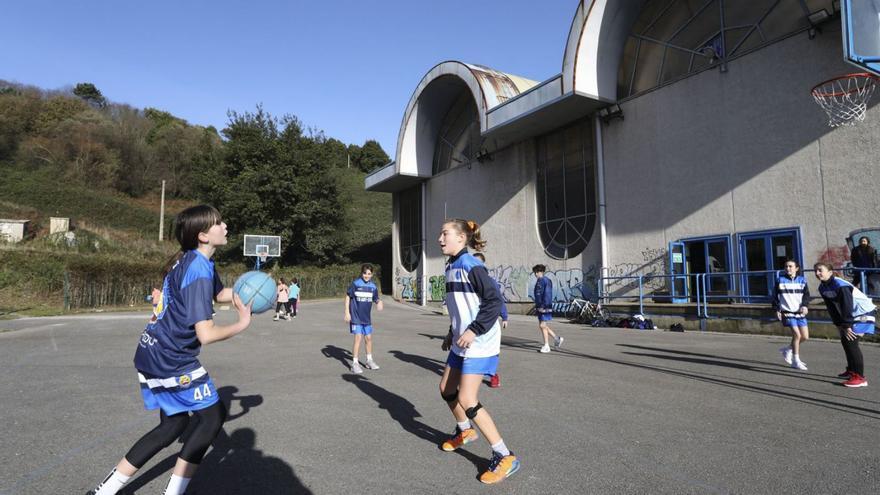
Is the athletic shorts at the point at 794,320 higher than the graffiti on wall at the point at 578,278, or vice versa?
the graffiti on wall at the point at 578,278

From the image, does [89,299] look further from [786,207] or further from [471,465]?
[786,207]

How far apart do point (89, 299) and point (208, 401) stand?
97.1 feet

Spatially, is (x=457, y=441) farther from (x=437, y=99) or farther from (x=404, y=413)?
(x=437, y=99)

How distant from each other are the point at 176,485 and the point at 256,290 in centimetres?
128

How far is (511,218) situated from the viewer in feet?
78.0

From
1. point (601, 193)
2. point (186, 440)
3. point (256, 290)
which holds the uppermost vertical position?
point (601, 193)

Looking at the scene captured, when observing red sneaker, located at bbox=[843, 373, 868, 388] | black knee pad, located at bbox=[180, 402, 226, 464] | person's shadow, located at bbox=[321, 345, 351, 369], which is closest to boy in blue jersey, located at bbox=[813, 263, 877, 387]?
red sneaker, located at bbox=[843, 373, 868, 388]

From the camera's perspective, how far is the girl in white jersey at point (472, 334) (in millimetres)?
3531

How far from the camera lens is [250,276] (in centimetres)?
360

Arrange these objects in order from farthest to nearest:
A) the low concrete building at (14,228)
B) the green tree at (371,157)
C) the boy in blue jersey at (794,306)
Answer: the green tree at (371,157), the low concrete building at (14,228), the boy in blue jersey at (794,306)

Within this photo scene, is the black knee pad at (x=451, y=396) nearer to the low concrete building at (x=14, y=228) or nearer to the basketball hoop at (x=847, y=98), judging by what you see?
the basketball hoop at (x=847, y=98)

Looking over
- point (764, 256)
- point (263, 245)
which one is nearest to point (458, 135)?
point (263, 245)

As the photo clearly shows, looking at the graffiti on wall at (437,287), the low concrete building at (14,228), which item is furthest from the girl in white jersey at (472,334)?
the low concrete building at (14,228)

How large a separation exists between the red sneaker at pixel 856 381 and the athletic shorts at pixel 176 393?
24.8ft
